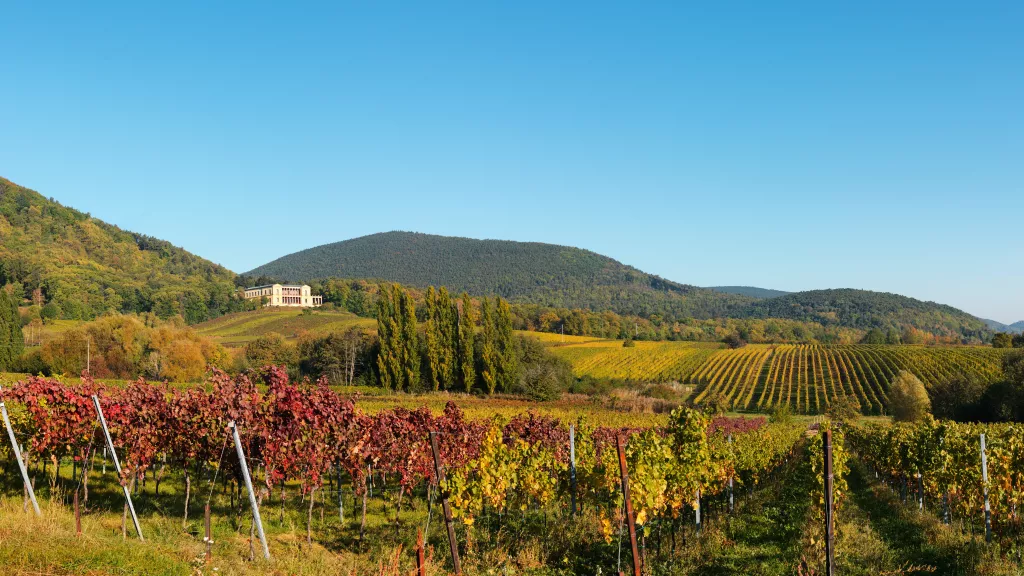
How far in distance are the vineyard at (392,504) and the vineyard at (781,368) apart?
165 ft

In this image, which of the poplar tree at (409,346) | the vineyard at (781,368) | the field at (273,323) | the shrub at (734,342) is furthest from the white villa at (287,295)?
the poplar tree at (409,346)

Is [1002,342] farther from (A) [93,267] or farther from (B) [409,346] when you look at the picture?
(A) [93,267]

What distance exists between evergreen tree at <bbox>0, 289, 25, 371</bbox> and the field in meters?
32.7

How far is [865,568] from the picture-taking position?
10742mm

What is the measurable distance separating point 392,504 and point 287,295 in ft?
466

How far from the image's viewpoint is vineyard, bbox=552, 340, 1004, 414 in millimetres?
64500

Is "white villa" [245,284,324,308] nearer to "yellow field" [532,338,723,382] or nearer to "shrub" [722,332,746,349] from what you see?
"yellow field" [532,338,723,382]

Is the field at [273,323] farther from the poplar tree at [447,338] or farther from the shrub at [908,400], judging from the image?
the shrub at [908,400]

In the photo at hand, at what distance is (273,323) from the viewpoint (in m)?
111

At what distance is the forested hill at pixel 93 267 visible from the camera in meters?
109

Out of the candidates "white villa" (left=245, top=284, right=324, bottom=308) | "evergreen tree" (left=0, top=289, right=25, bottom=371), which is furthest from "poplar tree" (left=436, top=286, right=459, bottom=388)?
"white villa" (left=245, top=284, right=324, bottom=308)

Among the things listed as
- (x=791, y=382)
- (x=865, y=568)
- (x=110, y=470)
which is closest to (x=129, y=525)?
(x=110, y=470)

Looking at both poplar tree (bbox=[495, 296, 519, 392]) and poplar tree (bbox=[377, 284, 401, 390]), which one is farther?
poplar tree (bbox=[495, 296, 519, 392])

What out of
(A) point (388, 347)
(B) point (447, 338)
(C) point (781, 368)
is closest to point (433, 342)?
(B) point (447, 338)
